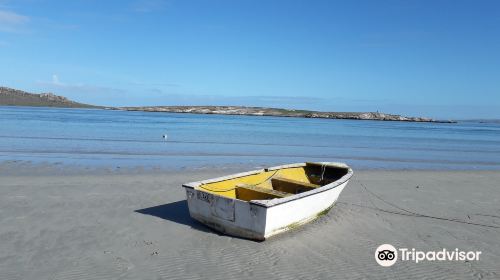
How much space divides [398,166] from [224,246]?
13.6 meters

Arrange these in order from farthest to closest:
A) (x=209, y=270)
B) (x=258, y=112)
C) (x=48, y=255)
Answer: (x=258, y=112) → (x=48, y=255) → (x=209, y=270)

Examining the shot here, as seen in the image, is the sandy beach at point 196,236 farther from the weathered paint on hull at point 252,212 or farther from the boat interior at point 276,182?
the boat interior at point 276,182

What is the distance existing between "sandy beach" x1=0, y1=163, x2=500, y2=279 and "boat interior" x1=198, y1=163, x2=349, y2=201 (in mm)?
799

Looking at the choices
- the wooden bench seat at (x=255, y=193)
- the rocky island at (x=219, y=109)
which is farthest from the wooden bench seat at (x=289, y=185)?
the rocky island at (x=219, y=109)

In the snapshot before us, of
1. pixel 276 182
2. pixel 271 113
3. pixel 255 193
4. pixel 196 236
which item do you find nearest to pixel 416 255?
pixel 255 193

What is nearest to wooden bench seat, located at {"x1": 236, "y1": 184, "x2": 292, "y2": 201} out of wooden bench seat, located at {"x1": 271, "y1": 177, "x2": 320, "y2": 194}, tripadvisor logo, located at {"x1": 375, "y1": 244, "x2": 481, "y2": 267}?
wooden bench seat, located at {"x1": 271, "y1": 177, "x2": 320, "y2": 194}

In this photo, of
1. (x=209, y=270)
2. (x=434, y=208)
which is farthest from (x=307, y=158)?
(x=209, y=270)

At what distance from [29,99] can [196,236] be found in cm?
15874

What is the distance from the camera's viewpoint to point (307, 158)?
68.5 ft

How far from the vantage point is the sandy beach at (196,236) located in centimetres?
605

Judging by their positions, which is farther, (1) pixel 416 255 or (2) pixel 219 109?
(2) pixel 219 109

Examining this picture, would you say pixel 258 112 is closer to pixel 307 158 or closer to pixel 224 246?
pixel 307 158

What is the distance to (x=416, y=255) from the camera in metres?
6.88

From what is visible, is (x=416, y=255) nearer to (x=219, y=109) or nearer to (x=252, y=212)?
(x=252, y=212)
